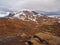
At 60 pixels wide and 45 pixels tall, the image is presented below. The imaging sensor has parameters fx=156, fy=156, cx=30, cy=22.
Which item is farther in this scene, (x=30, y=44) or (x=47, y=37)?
(x=47, y=37)

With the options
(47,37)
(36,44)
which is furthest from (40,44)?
(47,37)

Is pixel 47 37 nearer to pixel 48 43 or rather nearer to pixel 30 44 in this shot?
pixel 48 43

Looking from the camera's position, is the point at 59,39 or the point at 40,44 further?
the point at 59,39

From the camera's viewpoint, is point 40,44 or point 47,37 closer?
point 40,44

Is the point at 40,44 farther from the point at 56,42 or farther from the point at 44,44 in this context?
the point at 56,42

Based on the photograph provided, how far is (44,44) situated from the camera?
36938mm

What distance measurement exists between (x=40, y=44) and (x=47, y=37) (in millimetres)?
3626

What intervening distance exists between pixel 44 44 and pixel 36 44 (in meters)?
2.28

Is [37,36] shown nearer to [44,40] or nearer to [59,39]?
[44,40]

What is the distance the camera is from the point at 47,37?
3900cm

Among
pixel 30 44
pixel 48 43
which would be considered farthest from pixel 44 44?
pixel 30 44

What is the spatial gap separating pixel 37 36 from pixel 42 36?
1.33 meters

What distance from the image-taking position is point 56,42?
125 feet

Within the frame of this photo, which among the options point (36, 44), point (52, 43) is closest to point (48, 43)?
point (52, 43)
